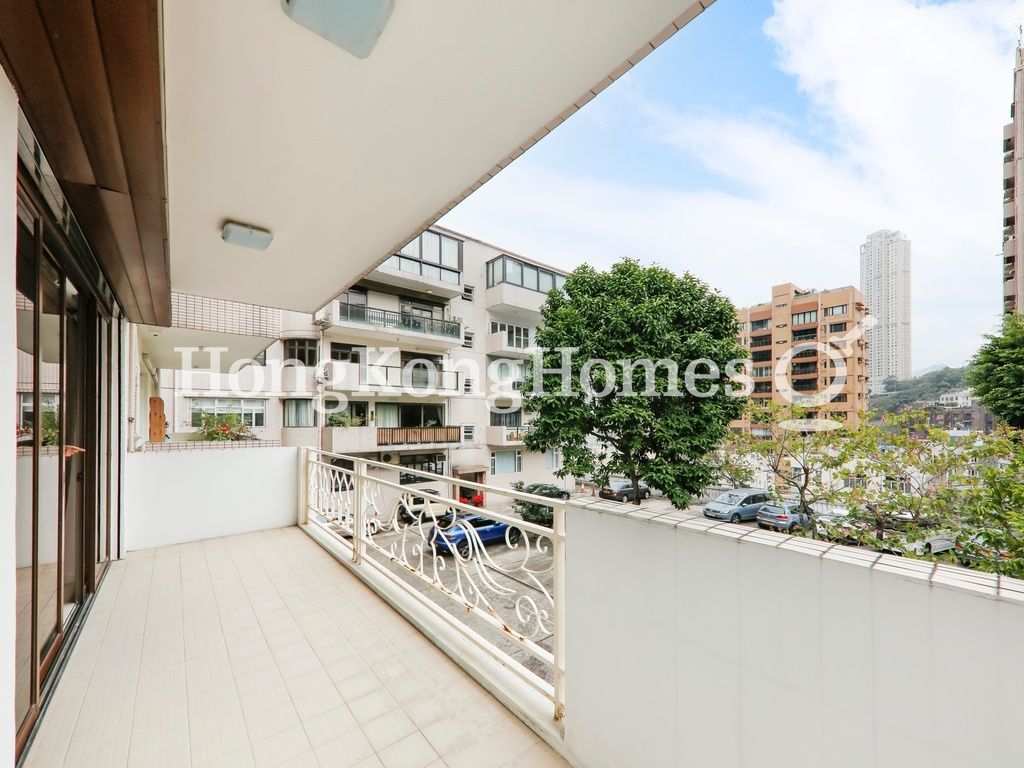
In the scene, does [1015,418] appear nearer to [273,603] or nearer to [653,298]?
[653,298]

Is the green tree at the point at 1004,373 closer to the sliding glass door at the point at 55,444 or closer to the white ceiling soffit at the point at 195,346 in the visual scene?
the sliding glass door at the point at 55,444

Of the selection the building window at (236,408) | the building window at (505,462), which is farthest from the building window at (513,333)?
the building window at (236,408)

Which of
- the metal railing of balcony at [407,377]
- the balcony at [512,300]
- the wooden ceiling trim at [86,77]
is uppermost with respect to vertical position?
the balcony at [512,300]

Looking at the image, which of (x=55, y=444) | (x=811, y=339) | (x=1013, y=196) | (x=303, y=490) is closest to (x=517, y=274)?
(x=303, y=490)

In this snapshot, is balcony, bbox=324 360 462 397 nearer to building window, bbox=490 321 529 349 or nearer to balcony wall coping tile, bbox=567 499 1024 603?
building window, bbox=490 321 529 349

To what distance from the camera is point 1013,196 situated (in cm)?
1862

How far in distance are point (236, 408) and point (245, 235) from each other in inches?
375

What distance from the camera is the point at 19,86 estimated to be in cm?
112

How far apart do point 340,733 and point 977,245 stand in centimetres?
3049

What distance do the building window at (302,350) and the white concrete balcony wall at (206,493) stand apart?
6.45 meters

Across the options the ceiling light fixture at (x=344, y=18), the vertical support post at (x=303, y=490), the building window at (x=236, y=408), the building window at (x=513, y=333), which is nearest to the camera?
the ceiling light fixture at (x=344, y=18)

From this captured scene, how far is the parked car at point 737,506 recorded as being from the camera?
505 inches

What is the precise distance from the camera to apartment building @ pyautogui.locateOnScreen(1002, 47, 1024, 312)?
1761cm

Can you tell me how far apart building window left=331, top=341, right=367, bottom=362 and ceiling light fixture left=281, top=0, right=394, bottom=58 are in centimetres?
1053
